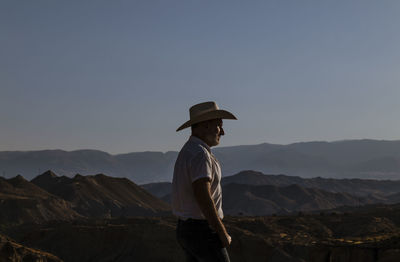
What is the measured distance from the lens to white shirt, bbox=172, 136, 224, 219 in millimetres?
4750

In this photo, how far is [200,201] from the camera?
4660 mm

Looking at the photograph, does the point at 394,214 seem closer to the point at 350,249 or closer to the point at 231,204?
the point at 350,249

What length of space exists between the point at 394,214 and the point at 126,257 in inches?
1075

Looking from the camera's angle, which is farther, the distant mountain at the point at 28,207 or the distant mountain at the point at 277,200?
the distant mountain at the point at 277,200

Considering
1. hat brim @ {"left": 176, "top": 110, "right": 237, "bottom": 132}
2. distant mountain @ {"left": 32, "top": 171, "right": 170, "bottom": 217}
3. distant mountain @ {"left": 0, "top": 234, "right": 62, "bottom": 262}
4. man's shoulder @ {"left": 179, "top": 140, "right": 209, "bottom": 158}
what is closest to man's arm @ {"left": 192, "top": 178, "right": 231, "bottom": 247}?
man's shoulder @ {"left": 179, "top": 140, "right": 209, "bottom": 158}

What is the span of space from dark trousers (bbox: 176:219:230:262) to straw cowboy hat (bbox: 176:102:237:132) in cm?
97

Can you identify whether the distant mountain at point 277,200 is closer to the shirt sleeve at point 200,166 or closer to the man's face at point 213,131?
the man's face at point 213,131

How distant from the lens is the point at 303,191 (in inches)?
5315

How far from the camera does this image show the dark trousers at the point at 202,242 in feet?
15.7

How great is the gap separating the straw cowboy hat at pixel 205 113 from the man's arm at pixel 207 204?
2.32 ft

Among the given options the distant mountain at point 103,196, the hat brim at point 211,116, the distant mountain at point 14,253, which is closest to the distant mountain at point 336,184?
the distant mountain at point 103,196

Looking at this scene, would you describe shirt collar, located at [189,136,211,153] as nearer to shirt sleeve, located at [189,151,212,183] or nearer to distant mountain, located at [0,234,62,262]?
shirt sleeve, located at [189,151,212,183]

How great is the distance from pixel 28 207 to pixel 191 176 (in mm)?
73444

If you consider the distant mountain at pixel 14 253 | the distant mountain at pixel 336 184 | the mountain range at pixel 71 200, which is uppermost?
the distant mountain at pixel 336 184
